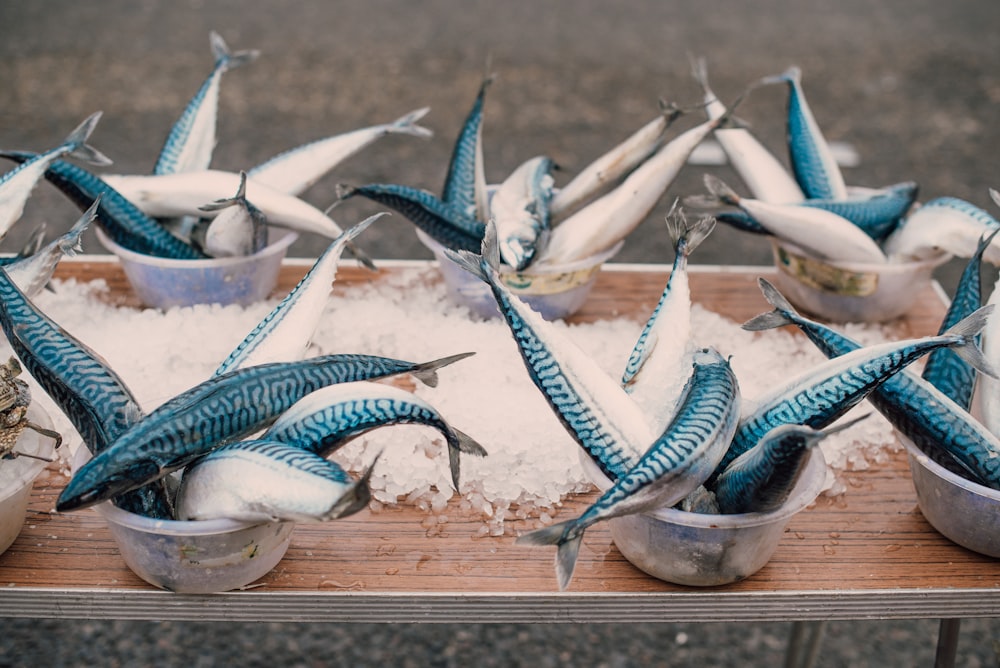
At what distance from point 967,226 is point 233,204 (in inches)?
46.8

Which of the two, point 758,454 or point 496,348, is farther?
point 496,348

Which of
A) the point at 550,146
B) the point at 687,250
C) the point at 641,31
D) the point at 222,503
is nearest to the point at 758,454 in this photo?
the point at 687,250

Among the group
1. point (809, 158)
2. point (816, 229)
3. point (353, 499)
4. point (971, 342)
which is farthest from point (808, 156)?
point (353, 499)

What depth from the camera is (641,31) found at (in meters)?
6.07

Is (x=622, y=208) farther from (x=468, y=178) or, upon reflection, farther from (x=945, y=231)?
(x=945, y=231)

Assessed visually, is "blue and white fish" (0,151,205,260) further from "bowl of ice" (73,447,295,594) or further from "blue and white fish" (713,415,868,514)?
"blue and white fish" (713,415,868,514)

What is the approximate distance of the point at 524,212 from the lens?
158cm

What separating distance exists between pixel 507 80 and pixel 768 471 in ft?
15.3

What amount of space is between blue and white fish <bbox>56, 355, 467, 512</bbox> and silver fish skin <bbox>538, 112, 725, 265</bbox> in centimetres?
52

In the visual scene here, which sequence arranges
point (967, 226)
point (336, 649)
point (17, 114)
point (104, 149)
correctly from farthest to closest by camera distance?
point (17, 114), point (104, 149), point (336, 649), point (967, 226)

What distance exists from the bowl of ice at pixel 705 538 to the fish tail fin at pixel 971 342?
0.21 meters

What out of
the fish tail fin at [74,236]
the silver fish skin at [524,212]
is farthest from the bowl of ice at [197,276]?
the silver fish skin at [524,212]

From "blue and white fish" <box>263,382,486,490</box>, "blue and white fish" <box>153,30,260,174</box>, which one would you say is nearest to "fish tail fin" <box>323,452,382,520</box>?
"blue and white fish" <box>263,382,486,490</box>

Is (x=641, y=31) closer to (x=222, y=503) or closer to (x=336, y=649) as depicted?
(x=336, y=649)
